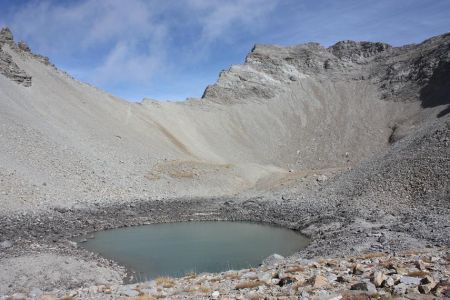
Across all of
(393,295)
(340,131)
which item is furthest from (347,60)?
(393,295)

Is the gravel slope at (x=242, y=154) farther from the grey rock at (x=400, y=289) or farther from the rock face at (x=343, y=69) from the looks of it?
the grey rock at (x=400, y=289)

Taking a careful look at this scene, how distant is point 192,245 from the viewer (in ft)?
99.1

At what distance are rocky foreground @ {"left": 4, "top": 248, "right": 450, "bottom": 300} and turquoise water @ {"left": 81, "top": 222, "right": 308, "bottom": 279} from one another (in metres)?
8.30

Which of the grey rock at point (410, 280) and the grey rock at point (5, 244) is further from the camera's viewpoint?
the grey rock at point (5, 244)

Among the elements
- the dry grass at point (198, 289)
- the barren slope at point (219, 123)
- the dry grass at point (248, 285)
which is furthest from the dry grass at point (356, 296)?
the barren slope at point (219, 123)

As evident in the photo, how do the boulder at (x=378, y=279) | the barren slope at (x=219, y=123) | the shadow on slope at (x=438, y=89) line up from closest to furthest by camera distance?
1. the boulder at (x=378, y=279)
2. the barren slope at (x=219, y=123)
3. the shadow on slope at (x=438, y=89)

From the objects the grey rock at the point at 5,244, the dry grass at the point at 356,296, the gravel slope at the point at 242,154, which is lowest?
the grey rock at the point at 5,244

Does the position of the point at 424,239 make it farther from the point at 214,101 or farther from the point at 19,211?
the point at 214,101

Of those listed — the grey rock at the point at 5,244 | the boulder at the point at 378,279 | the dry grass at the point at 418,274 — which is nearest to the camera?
the boulder at the point at 378,279

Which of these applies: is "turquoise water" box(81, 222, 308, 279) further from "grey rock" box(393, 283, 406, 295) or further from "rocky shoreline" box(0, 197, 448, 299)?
"grey rock" box(393, 283, 406, 295)

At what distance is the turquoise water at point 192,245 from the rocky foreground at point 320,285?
8295 mm

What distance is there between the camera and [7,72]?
57.2 meters

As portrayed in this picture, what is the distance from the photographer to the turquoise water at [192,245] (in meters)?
24.6

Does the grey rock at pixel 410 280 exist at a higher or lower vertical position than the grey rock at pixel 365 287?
higher
